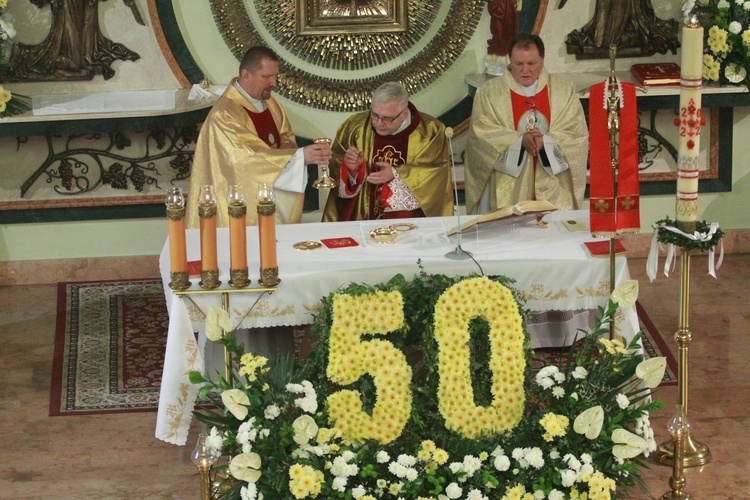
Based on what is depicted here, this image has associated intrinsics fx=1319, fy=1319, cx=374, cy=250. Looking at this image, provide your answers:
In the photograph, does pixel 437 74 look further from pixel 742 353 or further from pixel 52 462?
pixel 52 462

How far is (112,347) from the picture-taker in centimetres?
757

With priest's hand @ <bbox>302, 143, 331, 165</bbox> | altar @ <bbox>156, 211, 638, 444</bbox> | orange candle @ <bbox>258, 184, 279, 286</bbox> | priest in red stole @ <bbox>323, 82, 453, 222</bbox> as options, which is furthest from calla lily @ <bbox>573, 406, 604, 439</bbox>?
priest in red stole @ <bbox>323, 82, 453, 222</bbox>

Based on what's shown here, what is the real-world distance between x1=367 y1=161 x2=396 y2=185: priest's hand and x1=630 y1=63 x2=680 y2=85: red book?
2.18 metres

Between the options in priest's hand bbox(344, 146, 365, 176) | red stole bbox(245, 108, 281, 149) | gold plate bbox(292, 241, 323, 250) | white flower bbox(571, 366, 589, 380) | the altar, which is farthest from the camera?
red stole bbox(245, 108, 281, 149)

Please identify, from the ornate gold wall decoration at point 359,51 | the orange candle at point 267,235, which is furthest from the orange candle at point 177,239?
the ornate gold wall decoration at point 359,51

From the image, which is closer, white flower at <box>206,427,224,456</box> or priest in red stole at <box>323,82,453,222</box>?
white flower at <box>206,427,224,456</box>

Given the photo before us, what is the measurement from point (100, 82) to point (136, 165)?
589mm

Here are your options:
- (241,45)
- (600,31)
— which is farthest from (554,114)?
(241,45)

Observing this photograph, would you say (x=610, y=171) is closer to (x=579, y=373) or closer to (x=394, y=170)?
(x=579, y=373)

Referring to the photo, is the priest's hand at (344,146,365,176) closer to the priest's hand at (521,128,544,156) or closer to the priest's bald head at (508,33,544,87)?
the priest's hand at (521,128,544,156)

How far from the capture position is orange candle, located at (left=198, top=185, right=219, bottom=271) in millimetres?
5348

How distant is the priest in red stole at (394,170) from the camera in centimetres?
731

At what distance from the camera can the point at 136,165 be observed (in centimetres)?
866

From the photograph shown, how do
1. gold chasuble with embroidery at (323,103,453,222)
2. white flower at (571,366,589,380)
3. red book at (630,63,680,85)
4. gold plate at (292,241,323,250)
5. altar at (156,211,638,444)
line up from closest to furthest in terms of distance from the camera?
white flower at (571,366,589,380) → altar at (156,211,638,444) → gold plate at (292,241,323,250) → gold chasuble with embroidery at (323,103,453,222) → red book at (630,63,680,85)
